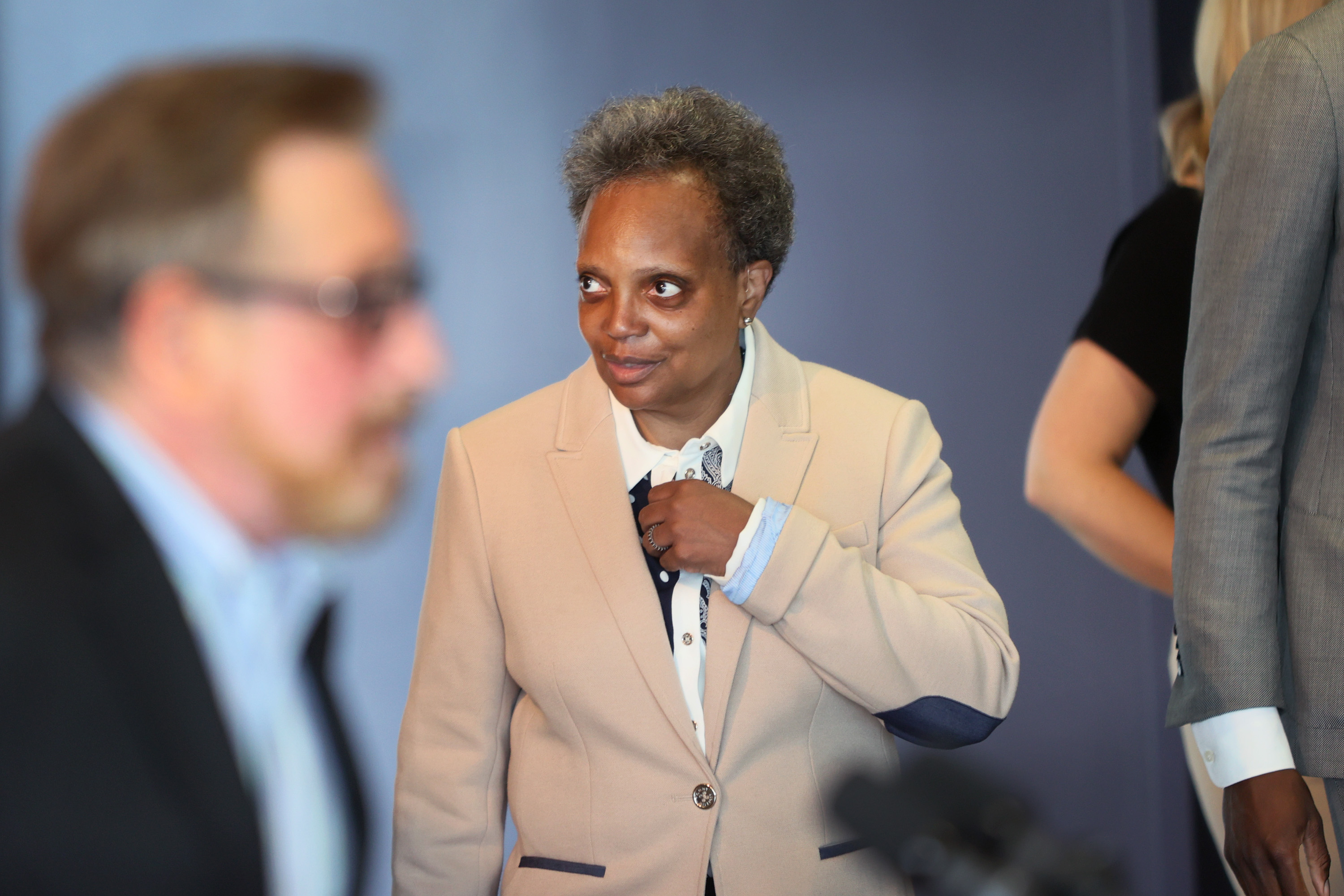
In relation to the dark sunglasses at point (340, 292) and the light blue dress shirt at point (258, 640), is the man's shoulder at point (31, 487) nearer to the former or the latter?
the light blue dress shirt at point (258, 640)

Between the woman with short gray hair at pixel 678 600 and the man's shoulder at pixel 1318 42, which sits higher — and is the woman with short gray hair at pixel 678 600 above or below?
below

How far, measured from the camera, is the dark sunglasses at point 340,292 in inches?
31.0

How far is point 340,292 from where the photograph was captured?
0.81 m

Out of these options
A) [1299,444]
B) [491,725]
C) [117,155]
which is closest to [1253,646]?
[1299,444]

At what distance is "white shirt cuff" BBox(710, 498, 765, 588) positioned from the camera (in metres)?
1.68

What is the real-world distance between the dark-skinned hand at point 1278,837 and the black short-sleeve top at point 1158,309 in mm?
796

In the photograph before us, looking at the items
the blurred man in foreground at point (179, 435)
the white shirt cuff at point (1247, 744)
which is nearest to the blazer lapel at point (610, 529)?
the white shirt cuff at point (1247, 744)

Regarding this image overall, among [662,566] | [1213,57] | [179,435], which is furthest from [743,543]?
[1213,57]

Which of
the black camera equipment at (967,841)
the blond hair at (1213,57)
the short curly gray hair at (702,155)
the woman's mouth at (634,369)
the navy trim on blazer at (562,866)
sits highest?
the blond hair at (1213,57)

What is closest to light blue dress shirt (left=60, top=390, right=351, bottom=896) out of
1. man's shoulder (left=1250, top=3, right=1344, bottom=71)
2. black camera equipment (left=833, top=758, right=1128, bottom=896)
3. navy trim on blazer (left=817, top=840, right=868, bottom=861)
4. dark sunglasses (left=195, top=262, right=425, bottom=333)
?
dark sunglasses (left=195, top=262, right=425, bottom=333)

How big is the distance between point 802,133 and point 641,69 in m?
0.49

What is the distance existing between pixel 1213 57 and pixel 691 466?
1.08 metres

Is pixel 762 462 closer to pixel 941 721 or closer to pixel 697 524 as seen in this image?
pixel 697 524

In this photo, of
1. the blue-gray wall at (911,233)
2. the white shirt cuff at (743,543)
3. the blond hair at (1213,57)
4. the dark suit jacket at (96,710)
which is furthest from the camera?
the blue-gray wall at (911,233)
